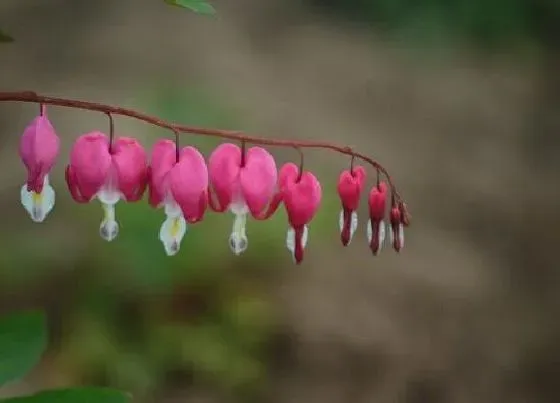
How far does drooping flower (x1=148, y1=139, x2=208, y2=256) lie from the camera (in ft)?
3.34

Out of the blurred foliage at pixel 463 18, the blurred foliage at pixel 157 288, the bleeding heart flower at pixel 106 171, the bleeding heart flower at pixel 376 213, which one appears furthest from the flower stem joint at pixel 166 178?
the blurred foliage at pixel 463 18

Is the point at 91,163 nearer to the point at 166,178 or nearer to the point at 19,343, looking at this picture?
the point at 166,178

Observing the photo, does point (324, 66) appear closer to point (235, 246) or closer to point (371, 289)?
point (371, 289)

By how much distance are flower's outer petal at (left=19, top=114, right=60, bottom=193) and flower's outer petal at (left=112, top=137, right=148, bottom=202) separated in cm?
7

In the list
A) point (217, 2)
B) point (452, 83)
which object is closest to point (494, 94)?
point (452, 83)

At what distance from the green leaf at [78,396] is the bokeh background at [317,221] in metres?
0.50

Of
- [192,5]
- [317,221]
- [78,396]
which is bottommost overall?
[78,396]

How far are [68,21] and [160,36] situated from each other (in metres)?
0.14

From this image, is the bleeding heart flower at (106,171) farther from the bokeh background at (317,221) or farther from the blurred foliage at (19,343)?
the bokeh background at (317,221)

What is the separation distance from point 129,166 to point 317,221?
1.65 ft

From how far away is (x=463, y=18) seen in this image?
1519 millimetres

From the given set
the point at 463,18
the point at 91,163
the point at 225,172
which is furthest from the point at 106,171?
the point at 463,18

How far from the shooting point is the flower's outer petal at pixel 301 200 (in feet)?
3.63

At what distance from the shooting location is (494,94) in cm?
152
